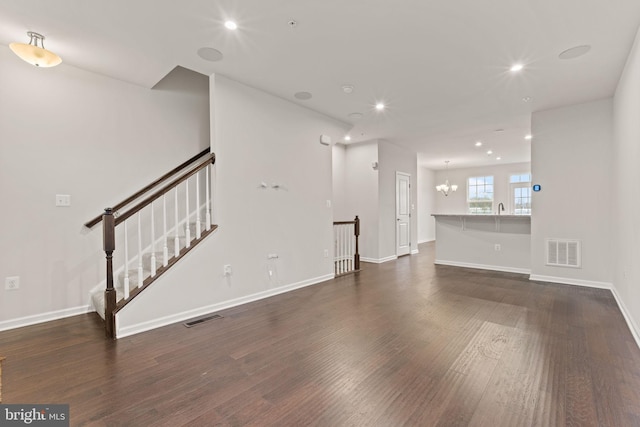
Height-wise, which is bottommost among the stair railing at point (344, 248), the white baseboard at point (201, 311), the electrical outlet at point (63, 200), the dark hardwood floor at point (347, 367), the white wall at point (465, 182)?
the dark hardwood floor at point (347, 367)

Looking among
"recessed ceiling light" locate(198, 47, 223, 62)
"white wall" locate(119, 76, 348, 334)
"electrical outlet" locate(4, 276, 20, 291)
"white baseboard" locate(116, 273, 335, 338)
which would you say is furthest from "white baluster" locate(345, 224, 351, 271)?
"electrical outlet" locate(4, 276, 20, 291)

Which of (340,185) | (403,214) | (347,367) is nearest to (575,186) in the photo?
(403,214)

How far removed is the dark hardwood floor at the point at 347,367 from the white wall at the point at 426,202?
7429 mm

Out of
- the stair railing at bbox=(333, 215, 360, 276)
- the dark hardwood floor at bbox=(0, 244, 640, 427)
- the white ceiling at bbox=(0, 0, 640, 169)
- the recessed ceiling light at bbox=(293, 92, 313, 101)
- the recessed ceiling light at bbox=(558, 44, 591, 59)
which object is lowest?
the dark hardwood floor at bbox=(0, 244, 640, 427)

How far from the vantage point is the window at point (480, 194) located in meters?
11.0

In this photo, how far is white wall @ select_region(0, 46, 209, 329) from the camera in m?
3.00

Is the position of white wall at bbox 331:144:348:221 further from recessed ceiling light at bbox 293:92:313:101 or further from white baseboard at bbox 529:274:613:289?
white baseboard at bbox 529:274:613:289

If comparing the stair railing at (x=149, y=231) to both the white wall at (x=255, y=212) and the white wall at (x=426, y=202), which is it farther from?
the white wall at (x=426, y=202)

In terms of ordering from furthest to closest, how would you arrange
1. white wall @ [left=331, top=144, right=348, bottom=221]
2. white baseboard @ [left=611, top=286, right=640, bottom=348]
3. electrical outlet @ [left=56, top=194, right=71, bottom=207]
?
white wall @ [left=331, top=144, right=348, bottom=221]
electrical outlet @ [left=56, top=194, right=71, bottom=207]
white baseboard @ [left=611, top=286, right=640, bottom=348]

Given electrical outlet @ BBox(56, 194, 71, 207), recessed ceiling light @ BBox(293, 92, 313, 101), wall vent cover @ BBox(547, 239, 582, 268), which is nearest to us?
electrical outlet @ BBox(56, 194, 71, 207)

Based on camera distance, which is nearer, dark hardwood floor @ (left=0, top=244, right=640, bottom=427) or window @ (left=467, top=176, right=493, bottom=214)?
dark hardwood floor @ (left=0, top=244, right=640, bottom=427)

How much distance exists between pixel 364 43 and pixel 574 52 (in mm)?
2181

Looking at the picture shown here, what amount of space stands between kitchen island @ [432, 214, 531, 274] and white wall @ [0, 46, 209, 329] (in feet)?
18.4

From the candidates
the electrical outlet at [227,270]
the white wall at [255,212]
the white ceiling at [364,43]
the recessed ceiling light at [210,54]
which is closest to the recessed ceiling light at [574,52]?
the white ceiling at [364,43]
